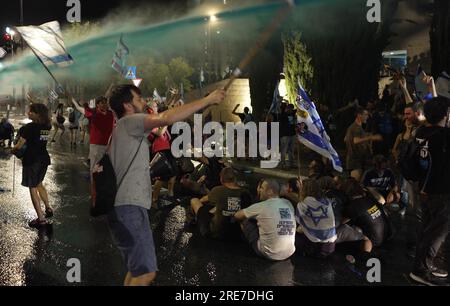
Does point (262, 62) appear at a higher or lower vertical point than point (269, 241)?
higher

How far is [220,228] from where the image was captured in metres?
6.29

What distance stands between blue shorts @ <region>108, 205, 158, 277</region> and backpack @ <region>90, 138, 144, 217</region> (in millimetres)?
74

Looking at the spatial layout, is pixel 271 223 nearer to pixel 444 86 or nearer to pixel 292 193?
pixel 292 193

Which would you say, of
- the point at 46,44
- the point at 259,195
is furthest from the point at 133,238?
the point at 46,44

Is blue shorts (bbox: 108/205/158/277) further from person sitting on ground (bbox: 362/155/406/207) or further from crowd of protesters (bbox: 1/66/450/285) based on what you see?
person sitting on ground (bbox: 362/155/406/207)

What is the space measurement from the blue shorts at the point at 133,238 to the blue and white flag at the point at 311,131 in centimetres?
359

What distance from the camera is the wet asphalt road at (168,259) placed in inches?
200

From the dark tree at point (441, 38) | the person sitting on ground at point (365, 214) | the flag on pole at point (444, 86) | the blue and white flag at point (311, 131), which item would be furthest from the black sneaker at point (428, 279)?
the dark tree at point (441, 38)

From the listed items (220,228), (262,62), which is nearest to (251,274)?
(220,228)

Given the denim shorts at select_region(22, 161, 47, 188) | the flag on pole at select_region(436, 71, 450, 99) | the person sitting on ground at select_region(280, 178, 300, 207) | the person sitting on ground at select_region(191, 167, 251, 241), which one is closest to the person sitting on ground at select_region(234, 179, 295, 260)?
the person sitting on ground at select_region(191, 167, 251, 241)

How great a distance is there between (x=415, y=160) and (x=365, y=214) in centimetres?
113

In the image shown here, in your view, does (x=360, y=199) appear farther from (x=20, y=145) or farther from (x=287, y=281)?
(x=20, y=145)

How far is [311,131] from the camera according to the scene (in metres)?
6.84
